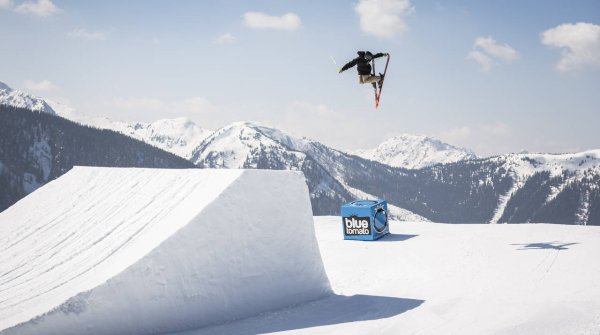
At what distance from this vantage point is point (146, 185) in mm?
10398

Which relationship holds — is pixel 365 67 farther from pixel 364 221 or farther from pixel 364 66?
pixel 364 221

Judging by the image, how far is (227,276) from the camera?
7.80 meters

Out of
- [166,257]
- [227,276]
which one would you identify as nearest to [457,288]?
[227,276]

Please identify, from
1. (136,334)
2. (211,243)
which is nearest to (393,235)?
(211,243)

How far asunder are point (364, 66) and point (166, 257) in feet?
24.0

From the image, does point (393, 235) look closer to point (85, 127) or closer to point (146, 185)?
point (146, 185)

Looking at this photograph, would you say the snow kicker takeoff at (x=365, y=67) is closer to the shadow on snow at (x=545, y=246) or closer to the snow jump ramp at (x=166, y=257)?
the snow jump ramp at (x=166, y=257)

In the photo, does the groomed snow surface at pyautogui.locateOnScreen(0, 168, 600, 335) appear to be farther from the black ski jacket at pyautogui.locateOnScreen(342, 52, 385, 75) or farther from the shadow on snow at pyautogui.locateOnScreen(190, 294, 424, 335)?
the black ski jacket at pyautogui.locateOnScreen(342, 52, 385, 75)

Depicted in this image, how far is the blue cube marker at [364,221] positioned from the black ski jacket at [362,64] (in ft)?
24.3

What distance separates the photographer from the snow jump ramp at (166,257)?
6.49 metres

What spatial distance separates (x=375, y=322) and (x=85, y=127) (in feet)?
493

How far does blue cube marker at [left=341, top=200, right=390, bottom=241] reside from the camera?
55.4ft

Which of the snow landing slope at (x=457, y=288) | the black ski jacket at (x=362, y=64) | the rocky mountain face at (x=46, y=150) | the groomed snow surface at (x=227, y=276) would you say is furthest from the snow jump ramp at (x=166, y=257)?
the rocky mountain face at (x=46, y=150)

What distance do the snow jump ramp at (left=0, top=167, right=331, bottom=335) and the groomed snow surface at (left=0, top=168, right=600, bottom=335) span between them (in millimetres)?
24
